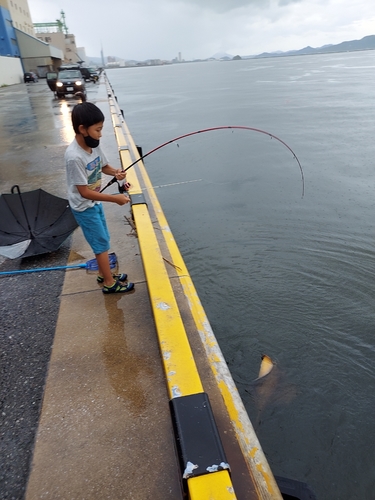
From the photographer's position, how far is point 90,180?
316 cm

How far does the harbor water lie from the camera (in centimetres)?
305

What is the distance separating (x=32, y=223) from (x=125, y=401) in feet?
8.60

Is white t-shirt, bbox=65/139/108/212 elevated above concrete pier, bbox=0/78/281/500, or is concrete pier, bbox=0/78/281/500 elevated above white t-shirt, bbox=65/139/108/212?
white t-shirt, bbox=65/139/108/212

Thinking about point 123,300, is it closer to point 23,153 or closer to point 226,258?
point 226,258

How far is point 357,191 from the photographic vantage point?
830 centimetres

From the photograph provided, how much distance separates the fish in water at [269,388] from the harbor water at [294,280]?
0.01 metres

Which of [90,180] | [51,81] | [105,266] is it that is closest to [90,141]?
[90,180]

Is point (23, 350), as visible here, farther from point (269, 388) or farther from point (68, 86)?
point (68, 86)

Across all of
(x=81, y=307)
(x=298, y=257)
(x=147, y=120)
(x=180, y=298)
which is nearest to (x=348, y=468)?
(x=180, y=298)

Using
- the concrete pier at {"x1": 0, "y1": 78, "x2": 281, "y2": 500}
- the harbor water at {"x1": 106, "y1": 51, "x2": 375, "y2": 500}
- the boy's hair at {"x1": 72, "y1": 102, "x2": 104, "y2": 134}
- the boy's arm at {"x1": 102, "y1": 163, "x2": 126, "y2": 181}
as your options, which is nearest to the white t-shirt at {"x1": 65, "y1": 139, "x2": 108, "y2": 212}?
the boy's arm at {"x1": 102, "y1": 163, "x2": 126, "y2": 181}

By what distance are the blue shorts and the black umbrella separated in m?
1.00

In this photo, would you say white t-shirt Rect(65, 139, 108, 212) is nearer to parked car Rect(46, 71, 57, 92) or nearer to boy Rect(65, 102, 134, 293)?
boy Rect(65, 102, 134, 293)

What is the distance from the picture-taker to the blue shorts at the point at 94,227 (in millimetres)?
3209

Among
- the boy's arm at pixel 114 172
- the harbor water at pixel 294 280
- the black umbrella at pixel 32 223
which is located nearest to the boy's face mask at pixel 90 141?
the boy's arm at pixel 114 172
